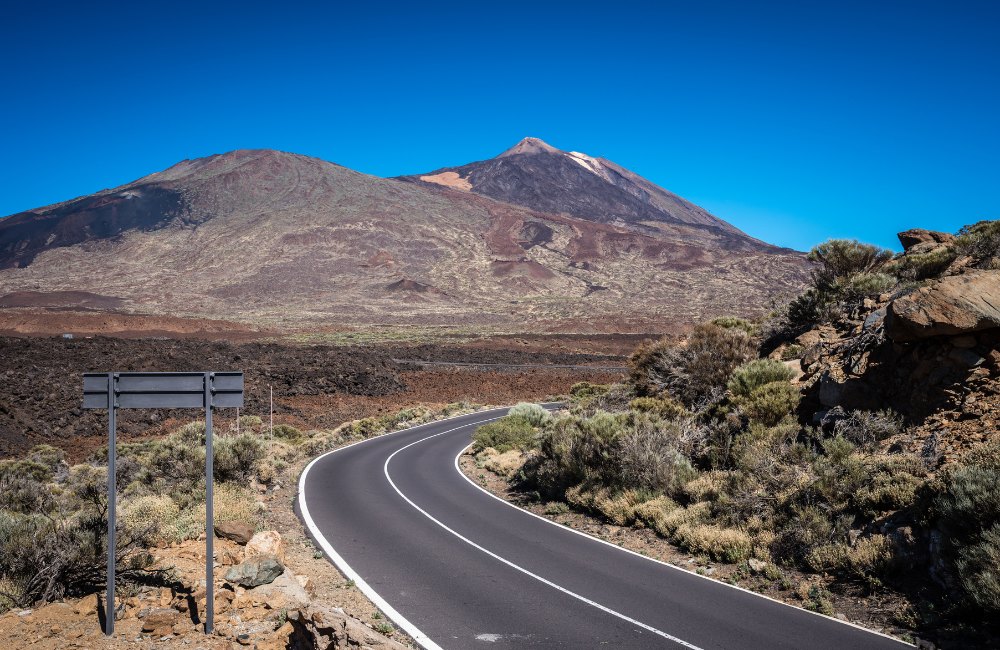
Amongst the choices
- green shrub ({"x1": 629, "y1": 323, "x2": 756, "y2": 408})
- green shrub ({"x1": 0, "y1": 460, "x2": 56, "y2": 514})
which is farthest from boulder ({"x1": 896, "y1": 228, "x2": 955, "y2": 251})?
green shrub ({"x1": 0, "y1": 460, "x2": 56, "y2": 514})

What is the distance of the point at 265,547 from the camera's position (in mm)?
8883

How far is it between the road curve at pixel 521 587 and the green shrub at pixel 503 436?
5.69 meters

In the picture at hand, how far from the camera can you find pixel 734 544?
30.1 ft

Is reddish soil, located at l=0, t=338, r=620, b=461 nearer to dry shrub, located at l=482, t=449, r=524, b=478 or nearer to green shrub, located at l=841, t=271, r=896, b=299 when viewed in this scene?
dry shrub, located at l=482, t=449, r=524, b=478

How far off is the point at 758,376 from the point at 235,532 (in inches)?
396

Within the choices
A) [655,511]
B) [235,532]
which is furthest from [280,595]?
[655,511]

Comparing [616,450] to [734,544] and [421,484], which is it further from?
[421,484]

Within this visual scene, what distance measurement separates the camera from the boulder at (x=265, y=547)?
8695mm

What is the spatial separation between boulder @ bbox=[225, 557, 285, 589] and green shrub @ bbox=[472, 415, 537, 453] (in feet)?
39.1

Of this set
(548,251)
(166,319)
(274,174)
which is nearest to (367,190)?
(274,174)

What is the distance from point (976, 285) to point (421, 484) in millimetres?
11683

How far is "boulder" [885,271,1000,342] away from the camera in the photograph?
31.0 ft

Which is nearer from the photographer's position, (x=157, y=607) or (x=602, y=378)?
(x=157, y=607)

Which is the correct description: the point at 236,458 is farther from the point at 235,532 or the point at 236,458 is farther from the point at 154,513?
the point at 235,532
